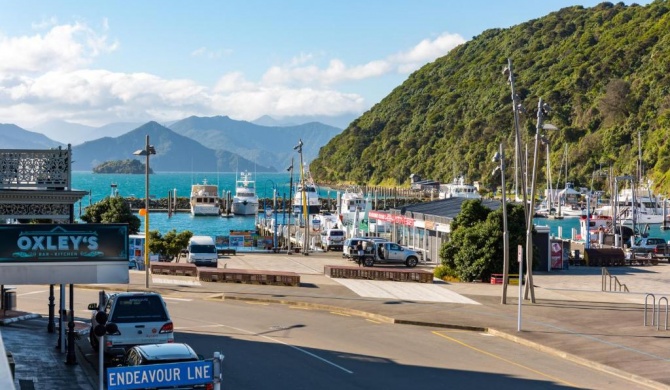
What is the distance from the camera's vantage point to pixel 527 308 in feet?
115

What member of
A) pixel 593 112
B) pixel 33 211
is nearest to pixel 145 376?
pixel 33 211

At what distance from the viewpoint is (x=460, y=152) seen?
A: 184 m

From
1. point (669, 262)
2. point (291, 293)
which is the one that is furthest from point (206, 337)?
point (669, 262)

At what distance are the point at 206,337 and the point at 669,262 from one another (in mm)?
41694

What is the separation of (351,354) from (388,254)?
2776 centimetres

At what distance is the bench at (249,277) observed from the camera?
41750mm

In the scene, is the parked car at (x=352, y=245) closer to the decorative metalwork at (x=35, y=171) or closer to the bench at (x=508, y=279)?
the bench at (x=508, y=279)

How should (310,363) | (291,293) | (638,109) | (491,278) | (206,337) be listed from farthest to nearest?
(638,109), (491,278), (291,293), (206,337), (310,363)

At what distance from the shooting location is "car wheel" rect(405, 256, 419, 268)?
53281mm

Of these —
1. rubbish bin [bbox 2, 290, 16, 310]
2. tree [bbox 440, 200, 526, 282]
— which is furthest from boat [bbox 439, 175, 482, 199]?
rubbish bin [bbox 2, 290, 16, 310]

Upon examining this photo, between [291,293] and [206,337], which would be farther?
[291,293]

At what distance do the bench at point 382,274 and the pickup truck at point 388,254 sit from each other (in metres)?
7.58

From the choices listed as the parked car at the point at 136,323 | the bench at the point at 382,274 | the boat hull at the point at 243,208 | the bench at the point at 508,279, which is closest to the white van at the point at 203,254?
the bench at the point at 382,274

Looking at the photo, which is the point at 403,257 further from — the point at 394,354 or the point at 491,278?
the point at 394,354
